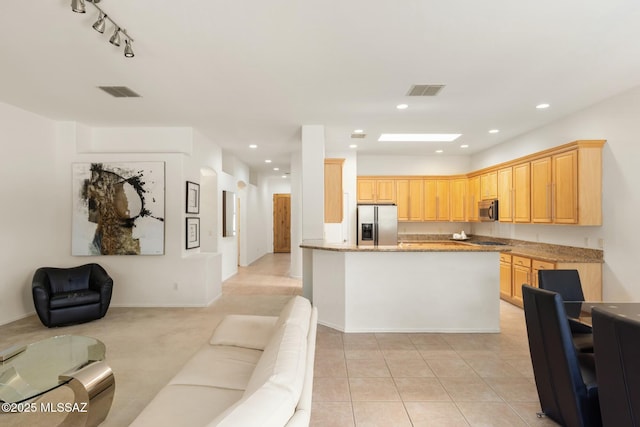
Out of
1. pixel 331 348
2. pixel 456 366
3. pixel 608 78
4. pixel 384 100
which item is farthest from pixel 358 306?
A: pixel 608 78

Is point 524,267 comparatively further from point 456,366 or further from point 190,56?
point 190,56

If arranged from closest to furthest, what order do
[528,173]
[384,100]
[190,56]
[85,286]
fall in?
[190,56]
[384,100]
[85,286]
[528,173]

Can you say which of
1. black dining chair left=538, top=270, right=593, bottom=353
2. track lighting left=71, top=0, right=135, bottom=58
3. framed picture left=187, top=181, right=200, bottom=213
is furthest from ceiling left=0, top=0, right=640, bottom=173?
black dining chair left=538, top=270, right=593, bottom=353

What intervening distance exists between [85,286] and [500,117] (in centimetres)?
652

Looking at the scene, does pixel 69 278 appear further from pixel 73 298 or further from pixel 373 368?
pixel 373 368

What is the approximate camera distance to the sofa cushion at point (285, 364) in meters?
1.24

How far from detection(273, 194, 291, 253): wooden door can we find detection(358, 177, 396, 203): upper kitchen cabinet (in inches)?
228

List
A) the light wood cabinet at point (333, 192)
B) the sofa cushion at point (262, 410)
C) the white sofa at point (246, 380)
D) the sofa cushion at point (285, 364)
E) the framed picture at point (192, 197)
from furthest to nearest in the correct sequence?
the light wood cabinet at point (333, 192), the framed picture at point (192, 197), the sofa cushion at point (285, 364), the white sofa at point (246, 380), the sofa cushion at point (262, 410)

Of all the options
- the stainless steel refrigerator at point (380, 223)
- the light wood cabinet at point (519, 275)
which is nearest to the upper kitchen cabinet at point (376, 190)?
the stainless steel refrigerator at point (380, 223)

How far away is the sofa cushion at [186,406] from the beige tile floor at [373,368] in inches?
33.5

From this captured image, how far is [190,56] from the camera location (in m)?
3.00

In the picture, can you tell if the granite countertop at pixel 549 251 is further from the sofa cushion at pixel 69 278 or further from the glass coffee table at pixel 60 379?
the sofa cushion at pixel 69 278

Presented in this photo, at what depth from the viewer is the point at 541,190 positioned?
491cm

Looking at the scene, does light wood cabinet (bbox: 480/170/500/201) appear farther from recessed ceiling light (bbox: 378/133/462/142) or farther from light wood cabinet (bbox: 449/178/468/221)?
recessed ceiling light (bbox: 378/133/462/142)
